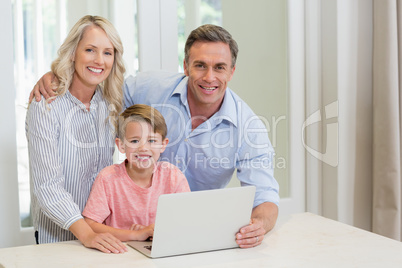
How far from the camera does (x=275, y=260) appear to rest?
1.50 meters

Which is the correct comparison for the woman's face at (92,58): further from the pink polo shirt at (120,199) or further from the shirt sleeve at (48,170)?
the pink polo shirt at (120,199)

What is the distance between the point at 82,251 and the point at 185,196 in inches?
14.7

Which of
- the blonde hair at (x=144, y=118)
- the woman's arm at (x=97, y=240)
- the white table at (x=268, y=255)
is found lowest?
the white table at (x=268, y=255)

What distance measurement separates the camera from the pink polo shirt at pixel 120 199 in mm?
1785

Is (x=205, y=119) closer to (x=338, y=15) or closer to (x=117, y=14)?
(x=117, y=14)

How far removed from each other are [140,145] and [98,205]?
9.5 inches

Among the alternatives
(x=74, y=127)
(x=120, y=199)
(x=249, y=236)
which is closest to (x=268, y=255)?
(x=249, y=236)

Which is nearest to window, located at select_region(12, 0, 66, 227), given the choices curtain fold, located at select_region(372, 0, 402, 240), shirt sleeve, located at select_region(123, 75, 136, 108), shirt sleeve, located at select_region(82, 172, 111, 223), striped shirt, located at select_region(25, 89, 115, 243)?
striped shirt, located at select_region(25, 89, 115, 243)

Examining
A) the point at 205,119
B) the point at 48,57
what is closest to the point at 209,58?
the point at 205,119

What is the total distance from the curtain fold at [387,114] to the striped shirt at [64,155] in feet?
4.54

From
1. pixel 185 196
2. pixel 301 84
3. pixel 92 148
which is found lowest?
pixel 185 196

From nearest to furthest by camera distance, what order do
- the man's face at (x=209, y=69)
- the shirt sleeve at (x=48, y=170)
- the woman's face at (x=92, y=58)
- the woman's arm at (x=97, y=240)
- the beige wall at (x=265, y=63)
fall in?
the woman's arm at (x=97, y=240) → the shirt sleeve at (x=48, y=170) → the woman's face at (x=92, y=58) → the man's face at (x=209, y=69) → the beige wall at (x=265, y=63)

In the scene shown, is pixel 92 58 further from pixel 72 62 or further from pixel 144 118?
pixel 144 118

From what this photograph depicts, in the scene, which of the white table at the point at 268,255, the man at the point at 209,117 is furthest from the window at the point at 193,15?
the white table at the point at 268,255
